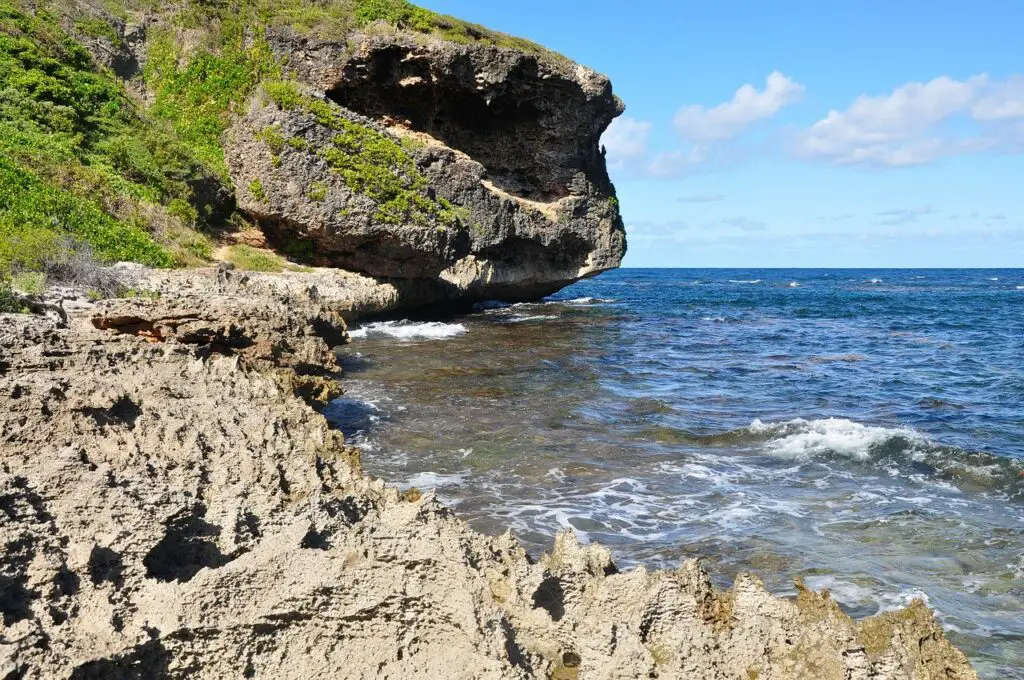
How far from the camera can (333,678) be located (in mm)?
3461

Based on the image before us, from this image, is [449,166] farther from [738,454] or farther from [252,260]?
[738,454]

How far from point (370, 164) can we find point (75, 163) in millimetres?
8049

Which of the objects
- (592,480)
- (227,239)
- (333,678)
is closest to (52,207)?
(227,239)

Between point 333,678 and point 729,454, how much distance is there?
29.0 feet

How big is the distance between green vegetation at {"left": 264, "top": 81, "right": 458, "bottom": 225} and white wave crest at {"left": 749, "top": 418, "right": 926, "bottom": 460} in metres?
13.6

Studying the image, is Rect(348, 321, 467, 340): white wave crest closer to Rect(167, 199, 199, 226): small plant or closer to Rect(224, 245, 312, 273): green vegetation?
Rect(224, 245, 312, 273): green vegetation

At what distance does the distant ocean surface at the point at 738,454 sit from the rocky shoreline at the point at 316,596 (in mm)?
2872

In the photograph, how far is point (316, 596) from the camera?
141 inches

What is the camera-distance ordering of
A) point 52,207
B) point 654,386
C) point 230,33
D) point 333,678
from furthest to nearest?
point 230,33, point 654,386, point 52,207, point 333,678

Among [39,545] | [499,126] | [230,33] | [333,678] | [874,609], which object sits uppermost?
[230,33]

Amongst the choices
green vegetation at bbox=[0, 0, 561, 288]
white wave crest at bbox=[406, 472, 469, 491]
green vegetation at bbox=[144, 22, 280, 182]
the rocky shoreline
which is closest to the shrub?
green vegetation at bbox=[0, 0, 561, 288]

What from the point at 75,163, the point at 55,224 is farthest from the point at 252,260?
the point at 55,224

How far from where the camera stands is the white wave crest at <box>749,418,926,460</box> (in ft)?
37.1

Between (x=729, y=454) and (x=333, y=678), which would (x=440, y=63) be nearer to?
(x=729, y=454)
